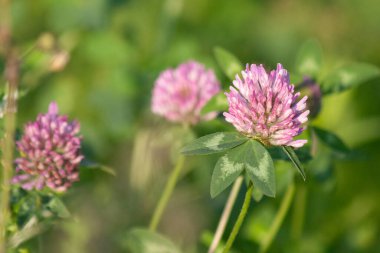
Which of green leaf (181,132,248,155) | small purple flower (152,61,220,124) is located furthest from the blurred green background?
green leaf (181,132,248,155)

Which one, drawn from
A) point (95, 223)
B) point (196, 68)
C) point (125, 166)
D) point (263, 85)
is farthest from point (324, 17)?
point (263, 85)

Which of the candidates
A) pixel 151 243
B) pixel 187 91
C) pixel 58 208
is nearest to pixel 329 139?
pixel 187 91

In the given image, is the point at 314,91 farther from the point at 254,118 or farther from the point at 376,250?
the point at 376,250

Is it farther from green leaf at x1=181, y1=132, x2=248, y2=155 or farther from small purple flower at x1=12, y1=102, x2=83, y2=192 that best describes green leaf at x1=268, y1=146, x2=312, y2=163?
small purple flower at x1=12, y1=102, x2=83, y2=192

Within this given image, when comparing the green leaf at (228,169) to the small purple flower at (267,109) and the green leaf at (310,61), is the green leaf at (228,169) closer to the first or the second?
the small purple flower at (267,109)

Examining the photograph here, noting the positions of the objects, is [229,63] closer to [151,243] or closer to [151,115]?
[151,243]

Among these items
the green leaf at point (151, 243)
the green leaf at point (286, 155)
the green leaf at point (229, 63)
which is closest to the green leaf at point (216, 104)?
the green leaf at point (229, 63)
